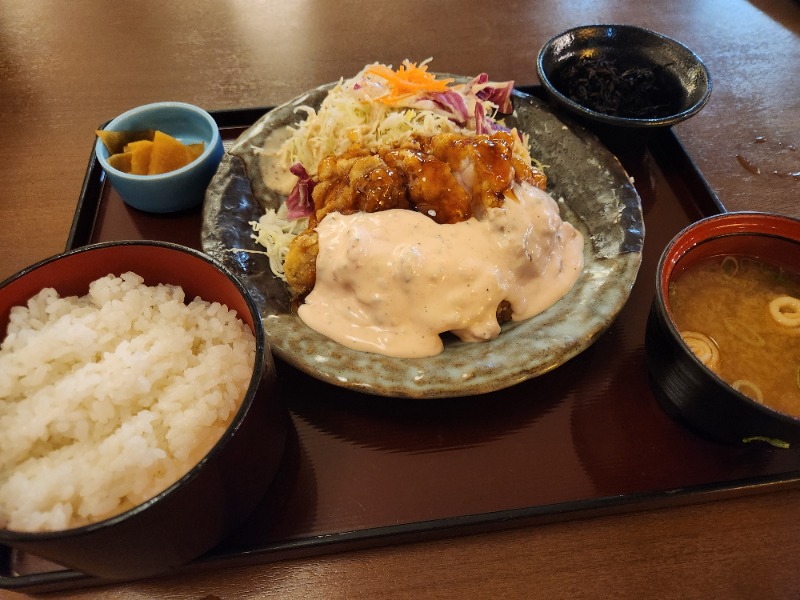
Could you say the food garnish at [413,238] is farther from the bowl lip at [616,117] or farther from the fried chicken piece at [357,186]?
the bowl lip at [616,117]

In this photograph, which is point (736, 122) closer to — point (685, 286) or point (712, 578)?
point (685, 286)

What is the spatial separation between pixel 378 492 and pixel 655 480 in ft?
2.61

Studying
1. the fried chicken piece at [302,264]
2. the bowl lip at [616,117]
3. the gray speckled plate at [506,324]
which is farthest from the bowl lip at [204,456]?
the bowl lip at [616,117]

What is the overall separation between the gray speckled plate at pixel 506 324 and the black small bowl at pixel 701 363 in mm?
241

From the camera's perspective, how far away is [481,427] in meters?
1.65

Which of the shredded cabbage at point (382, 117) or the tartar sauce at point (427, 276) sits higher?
the shredded cabbage at point (382, 117)

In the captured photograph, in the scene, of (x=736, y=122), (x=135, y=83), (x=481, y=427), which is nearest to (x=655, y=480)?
(x=481, y=427)

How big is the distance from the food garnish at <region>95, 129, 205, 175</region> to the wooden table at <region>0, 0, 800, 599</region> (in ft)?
1.07

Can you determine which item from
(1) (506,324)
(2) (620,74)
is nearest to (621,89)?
(2) (620,74)

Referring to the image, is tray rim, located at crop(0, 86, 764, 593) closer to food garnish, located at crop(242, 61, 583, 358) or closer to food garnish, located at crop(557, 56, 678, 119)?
food garnish, located at crop(242, 61, 583, 358)

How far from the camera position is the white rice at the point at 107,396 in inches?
44.0

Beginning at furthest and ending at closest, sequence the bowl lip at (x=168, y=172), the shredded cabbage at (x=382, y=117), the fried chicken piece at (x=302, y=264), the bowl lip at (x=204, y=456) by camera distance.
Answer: the shredded cabbage at (x=382, y=117) → the bowl lip at (x=168, y=172) → the fried chicken piece at (x=302, y=264) → the bowl lip at (x=204, y=456)

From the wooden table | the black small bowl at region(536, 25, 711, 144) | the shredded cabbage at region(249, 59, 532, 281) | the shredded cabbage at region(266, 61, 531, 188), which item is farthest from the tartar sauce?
the black small bowl at region(536, 25, 711, 144)

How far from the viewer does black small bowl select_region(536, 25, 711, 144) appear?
8.15 feet
